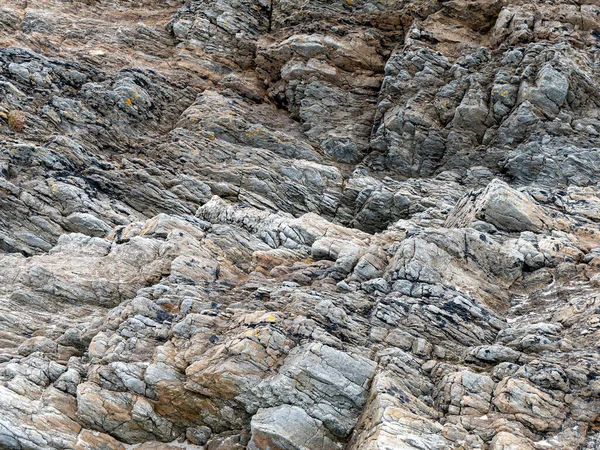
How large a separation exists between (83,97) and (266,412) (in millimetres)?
27406

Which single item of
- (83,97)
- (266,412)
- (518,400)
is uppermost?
(83,97)

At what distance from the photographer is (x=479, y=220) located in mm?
21797

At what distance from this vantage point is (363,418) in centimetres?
1474

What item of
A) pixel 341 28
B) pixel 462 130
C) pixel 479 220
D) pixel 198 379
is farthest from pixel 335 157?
pixel 198 379

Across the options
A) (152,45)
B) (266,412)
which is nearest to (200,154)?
(152,45)

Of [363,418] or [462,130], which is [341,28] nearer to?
[462,130]

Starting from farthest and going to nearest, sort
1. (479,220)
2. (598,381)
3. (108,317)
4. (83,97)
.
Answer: (83,97) → (479,220) → (108,317) → (598,381)

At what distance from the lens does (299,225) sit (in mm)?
25172

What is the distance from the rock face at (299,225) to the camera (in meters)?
15.3

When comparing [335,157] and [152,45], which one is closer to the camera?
[335,157]

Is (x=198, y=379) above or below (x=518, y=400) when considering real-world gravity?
below

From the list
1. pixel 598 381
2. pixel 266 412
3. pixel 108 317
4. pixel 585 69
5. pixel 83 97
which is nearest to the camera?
pixel 598 381

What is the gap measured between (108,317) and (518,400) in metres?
13.4

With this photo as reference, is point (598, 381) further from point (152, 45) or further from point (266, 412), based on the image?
point (152, 45)
